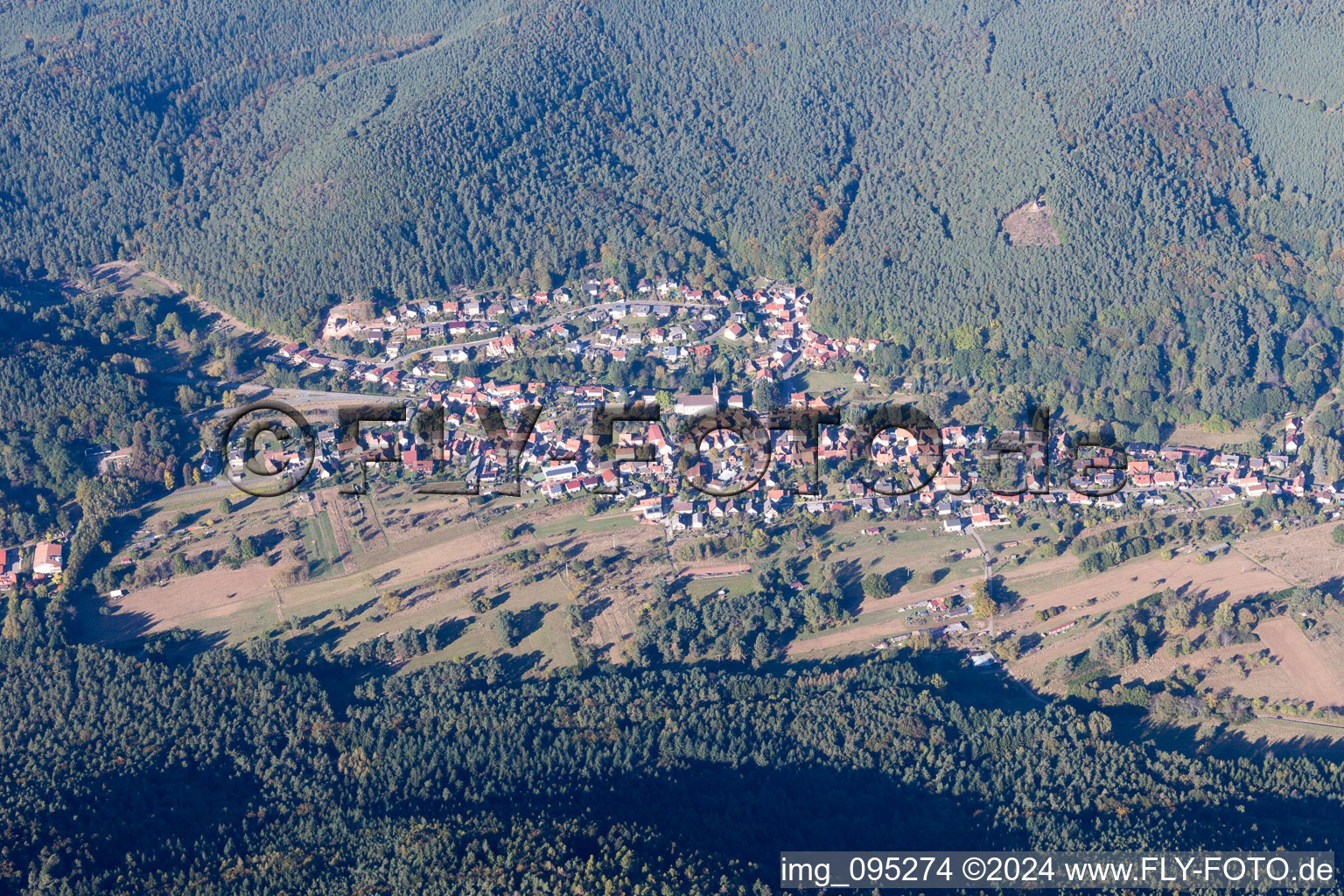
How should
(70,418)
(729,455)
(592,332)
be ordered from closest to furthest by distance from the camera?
(729,455) < (70,418) < (592,332)

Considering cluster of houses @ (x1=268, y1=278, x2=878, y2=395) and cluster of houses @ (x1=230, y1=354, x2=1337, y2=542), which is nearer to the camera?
cluster of houses @ (x1=230, y1=354, x2=1337, y2=542)

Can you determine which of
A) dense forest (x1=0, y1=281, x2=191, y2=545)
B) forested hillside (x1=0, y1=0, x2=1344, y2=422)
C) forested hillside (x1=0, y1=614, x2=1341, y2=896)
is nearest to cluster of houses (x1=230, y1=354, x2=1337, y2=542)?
dense forest (x1=0, y1=281, x2=191, y2=545)

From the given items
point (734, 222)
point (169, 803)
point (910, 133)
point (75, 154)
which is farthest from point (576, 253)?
point (169, 803)

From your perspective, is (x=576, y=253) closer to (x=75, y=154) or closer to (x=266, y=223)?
(x=266, y=223)

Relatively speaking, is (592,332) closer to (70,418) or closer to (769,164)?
(769,164)

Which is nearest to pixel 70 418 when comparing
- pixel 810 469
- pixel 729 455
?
pixel 729 455

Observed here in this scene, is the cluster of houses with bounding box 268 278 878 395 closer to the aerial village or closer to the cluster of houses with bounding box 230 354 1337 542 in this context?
the aerial village
